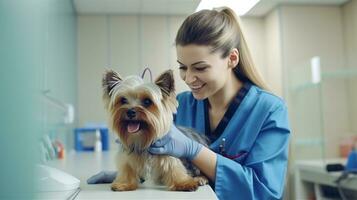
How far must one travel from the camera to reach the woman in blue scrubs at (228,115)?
2.82ft

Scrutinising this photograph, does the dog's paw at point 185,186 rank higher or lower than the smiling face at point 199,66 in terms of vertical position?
lower

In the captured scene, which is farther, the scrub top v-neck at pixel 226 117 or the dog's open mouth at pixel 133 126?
the scrub top v-neck at pixel 226 117

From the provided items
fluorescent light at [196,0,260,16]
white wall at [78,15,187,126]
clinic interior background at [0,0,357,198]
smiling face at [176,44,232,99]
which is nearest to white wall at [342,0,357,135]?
clinic interior background at [0,0,357,198]

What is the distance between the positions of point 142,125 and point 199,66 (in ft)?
0.74

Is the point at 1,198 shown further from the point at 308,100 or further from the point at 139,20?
the point at 308,100

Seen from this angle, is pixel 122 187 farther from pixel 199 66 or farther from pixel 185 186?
pixel 199 66

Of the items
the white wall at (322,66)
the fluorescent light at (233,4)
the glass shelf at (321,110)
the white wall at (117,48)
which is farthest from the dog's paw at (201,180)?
the glass shelf at (321,110)

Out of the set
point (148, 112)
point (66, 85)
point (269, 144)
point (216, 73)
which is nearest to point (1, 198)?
point (148, 112)

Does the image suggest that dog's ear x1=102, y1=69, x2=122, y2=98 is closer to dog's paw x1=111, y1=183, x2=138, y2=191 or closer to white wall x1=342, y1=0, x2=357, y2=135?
dog's paw x1=111, y1=183, x2=138, y2=191

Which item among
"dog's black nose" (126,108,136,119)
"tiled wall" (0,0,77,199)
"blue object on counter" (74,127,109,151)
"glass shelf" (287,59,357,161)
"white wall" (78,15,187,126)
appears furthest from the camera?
"blue object on counter" (74,127,109,151)

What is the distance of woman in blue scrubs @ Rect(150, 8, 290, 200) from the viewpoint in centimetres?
86

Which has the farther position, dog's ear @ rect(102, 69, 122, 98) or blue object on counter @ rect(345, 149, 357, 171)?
blue object on counter @ rect(345, 149, 357, 171)

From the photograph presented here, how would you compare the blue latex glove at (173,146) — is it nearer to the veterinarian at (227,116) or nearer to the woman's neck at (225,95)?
the veterinarian at (227,116)

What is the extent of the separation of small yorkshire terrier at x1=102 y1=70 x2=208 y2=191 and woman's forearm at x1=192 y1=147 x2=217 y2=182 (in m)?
0.03
